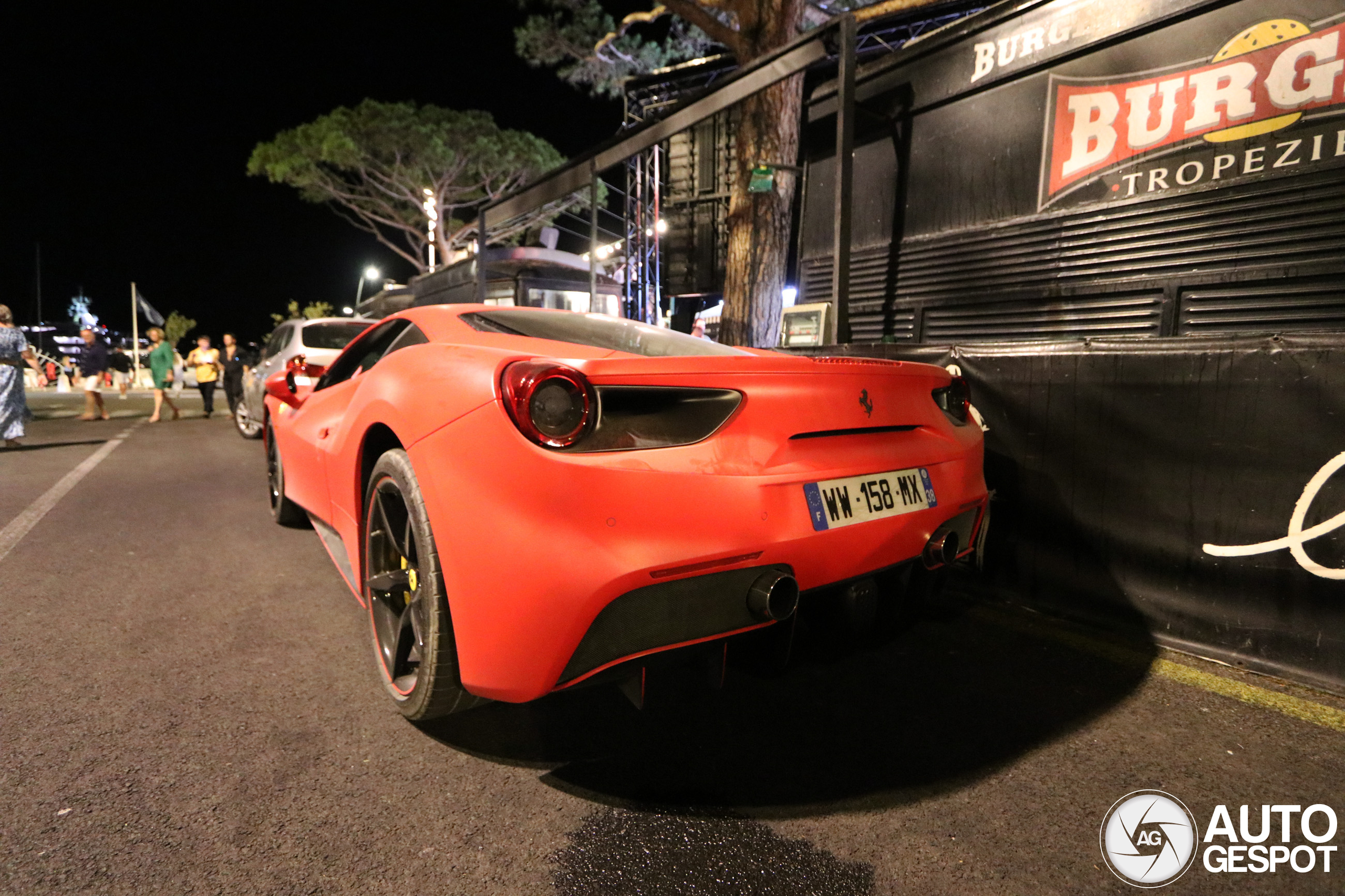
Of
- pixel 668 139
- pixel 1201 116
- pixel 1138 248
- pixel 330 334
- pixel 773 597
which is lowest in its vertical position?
pixel 773 597

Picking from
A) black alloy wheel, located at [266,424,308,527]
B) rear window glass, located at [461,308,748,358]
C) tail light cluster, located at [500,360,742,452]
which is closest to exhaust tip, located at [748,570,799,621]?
tail light cluster, located at [500,360,742,452]

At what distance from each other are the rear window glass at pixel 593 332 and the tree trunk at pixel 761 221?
580 centimetres

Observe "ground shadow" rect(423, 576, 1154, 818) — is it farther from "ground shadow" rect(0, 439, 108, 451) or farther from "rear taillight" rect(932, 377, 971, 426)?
"ground shadow" rect(0, 439, 108, 451)

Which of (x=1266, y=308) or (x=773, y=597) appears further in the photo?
(x=1266, y=308)

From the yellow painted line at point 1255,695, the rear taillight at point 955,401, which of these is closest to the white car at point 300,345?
the rear taillight at point 955,401

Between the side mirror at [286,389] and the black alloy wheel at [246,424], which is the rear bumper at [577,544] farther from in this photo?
the black alloy wheel at [246,424]

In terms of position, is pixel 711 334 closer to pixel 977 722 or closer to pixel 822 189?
pixel 822 189

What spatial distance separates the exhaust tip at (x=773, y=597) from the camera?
1.64 meters

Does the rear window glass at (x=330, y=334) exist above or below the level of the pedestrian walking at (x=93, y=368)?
above

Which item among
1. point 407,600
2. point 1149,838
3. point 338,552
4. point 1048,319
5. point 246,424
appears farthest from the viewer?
point 246,424

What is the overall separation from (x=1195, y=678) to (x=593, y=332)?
8.08ft

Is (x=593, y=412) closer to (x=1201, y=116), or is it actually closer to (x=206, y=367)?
(x=1201, y=116)

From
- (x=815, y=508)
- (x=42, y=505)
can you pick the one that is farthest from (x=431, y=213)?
(x=815, y=508)

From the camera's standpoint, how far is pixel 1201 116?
5324 millimetres
